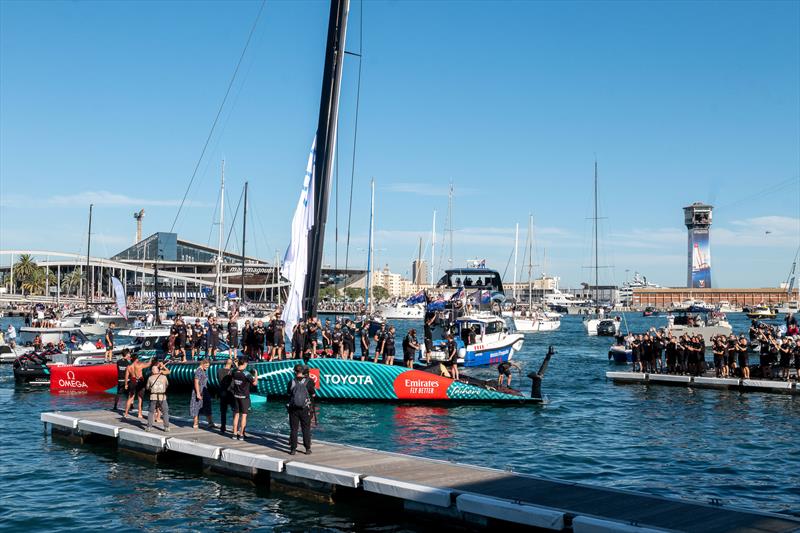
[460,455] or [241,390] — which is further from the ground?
[241,390]

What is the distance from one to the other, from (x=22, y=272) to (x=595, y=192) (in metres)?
112

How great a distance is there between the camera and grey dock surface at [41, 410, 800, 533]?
451 inches

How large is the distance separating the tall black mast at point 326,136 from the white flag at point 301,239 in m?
0.16

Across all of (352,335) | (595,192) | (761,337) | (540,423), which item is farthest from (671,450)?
(595,192)

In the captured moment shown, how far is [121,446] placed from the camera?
19172mm

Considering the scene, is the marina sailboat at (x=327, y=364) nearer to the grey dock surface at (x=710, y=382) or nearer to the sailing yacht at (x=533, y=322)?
the grey dock surface at (x=710, y=382)

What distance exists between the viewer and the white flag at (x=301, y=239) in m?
24.1

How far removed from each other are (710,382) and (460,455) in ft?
58.3

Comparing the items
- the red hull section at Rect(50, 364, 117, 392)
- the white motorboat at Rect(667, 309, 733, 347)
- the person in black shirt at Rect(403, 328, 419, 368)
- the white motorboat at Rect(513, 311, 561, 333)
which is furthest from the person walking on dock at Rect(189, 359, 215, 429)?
the white motorboat at Rect(513, 311, 561, 333)

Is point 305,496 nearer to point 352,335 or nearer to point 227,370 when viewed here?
point 227,370

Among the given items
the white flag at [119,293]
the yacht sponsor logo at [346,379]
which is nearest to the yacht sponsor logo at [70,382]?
the yacht sponsor logo at [346,379]

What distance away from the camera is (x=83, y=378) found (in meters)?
30.0

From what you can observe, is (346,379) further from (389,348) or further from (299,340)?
(389,348)

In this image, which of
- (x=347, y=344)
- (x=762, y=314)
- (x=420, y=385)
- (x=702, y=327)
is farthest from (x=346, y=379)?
(x=762, y=314)
